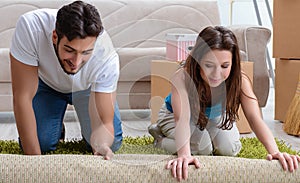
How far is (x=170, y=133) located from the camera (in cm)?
179

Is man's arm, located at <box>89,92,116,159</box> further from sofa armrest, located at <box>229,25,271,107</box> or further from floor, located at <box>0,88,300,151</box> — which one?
sofa armrest, located at <box>229,25,271,107</box>

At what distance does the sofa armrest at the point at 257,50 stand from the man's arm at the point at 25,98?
168 cm

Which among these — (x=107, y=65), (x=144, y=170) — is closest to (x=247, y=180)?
(x=144, y=170)

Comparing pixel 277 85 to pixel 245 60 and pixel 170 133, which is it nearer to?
pixel 245 60

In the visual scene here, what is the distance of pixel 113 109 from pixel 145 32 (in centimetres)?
24

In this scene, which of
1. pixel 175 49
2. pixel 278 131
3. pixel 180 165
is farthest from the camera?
pixel 278 131

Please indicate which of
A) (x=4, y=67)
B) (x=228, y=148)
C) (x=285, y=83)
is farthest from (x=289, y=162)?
(x=4, y=67)

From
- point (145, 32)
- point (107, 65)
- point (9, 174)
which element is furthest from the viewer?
point (107, 65)

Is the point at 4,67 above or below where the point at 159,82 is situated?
below

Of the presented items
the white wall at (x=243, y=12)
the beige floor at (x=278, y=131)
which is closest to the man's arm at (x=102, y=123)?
the beige floor at (x=278, y=131)

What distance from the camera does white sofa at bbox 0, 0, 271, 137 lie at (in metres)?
1.28

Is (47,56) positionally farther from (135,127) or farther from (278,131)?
(278,131)

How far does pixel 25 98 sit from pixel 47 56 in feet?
0.45

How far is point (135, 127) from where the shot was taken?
4.70ft
